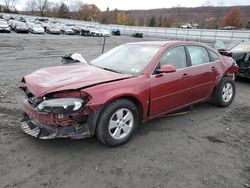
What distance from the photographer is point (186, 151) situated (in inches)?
156

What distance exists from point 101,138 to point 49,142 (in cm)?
86

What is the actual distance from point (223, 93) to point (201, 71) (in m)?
1.16

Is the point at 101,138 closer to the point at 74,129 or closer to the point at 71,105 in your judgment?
the point at 74,129

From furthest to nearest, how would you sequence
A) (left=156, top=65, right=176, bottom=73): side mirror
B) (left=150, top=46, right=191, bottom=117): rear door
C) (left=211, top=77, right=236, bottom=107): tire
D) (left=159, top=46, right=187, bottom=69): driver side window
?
(left=211, top=77, right=236, bottom=107): tire < (left=159, top=46, right=187, bottom=69): driver side window < (left=150, top=46, right=191, bottom=117): rear door < (left=156, top=65, right=176, bottom=73): side mirror

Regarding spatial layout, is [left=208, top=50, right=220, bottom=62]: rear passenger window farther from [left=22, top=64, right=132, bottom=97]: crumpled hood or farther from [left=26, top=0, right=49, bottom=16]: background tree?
[left=26, top=0, right=49, bottom=16]: background tree

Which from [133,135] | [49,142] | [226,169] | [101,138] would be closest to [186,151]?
[226,169]

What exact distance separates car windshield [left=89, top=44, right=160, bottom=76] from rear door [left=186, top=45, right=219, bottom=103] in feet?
3.01

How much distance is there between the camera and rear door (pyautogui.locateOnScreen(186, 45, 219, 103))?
5129mm

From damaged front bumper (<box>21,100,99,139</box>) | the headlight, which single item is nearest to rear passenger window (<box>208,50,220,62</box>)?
damaged front bumper (<box>21,100,99,139</box>)

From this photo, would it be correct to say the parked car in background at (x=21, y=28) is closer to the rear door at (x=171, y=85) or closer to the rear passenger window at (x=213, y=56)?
the rear passenger window at (x=213, y=56)

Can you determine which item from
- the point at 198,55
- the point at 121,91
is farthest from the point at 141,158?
the point at 198,55

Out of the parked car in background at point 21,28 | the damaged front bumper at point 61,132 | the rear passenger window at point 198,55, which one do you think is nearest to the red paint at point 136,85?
the rear passenger window at point 198,55

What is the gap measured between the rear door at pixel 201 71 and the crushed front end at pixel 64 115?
7.61 feet

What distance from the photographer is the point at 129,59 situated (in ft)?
15.4
